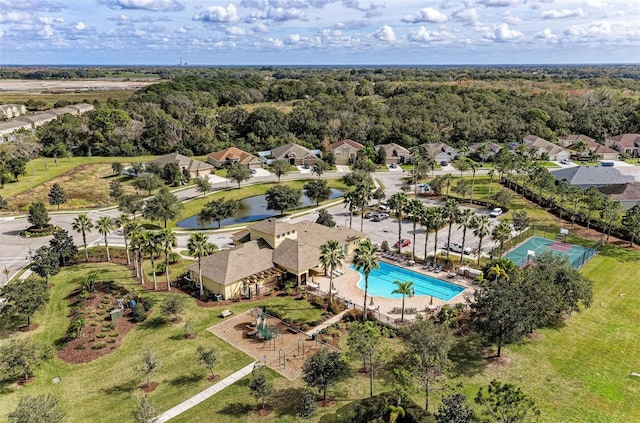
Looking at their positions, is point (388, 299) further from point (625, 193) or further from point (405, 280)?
point (625, 193)

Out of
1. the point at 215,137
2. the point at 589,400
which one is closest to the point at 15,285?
the point at 589,400

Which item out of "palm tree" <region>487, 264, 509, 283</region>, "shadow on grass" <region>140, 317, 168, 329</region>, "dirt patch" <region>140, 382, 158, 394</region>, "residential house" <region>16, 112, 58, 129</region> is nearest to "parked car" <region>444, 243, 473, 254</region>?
"palm tree" <region>487, 264, 509, 283</region>

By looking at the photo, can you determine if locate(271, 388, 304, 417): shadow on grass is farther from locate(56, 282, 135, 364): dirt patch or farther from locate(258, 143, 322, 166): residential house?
locate(258, 143, 322, 166): residential house

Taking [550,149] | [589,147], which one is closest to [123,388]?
[550,149]

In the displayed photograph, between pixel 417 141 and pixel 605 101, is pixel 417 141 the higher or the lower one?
the lower one

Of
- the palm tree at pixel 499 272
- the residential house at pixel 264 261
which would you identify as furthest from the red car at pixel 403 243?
the palm tree at pixel 499 272

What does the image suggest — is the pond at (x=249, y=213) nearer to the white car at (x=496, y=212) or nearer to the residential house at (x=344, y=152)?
the residential house at (x=344, y=152)

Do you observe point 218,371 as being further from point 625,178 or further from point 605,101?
point 605,101
